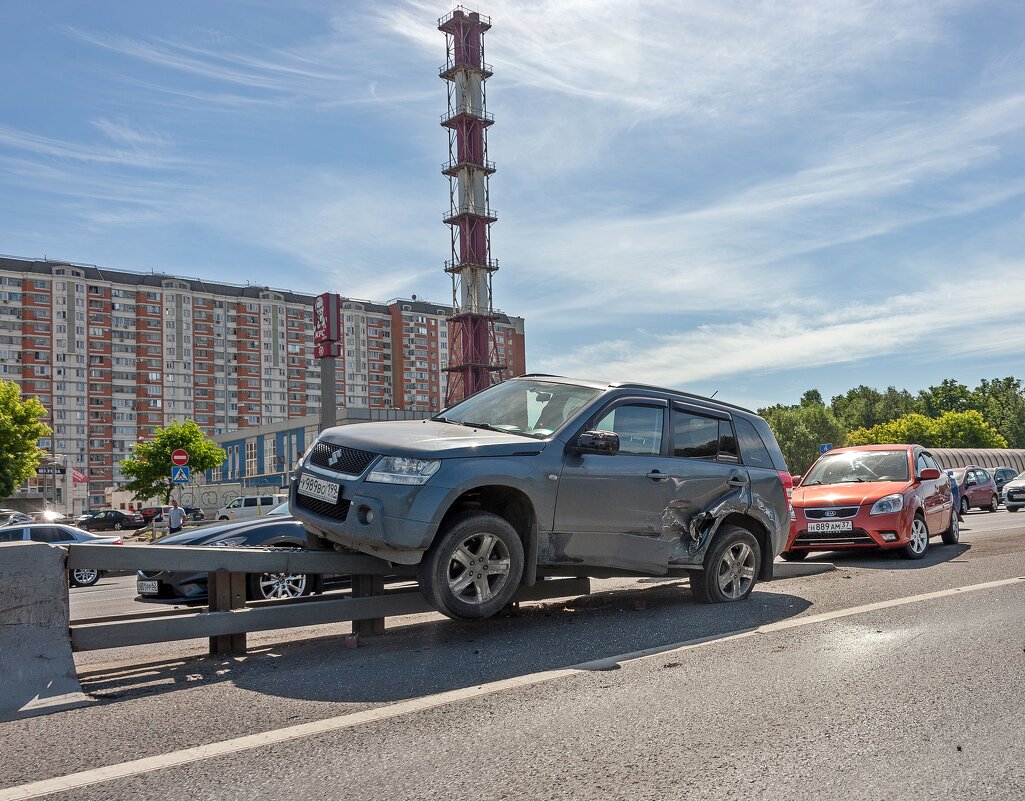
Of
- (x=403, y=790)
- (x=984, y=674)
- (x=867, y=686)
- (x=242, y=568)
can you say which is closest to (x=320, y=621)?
(x=242, y=568)

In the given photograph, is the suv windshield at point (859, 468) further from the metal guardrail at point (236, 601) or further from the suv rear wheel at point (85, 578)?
the suv rear wheel at point (85, 578)

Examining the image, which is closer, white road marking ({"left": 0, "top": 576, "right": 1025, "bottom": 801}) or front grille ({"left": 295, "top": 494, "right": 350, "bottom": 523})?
white road marking ({"left": 0, "top": 576, "right": 1025, "bottom": 801})

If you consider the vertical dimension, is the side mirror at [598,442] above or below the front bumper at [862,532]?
above

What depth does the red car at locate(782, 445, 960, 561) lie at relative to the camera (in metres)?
10.8

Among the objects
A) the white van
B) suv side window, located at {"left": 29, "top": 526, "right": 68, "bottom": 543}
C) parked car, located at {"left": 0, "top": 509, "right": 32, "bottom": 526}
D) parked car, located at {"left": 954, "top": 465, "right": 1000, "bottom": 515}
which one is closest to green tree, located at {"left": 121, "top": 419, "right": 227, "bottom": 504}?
the white van

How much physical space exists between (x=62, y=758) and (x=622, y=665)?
282cm

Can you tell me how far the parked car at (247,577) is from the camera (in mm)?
8211

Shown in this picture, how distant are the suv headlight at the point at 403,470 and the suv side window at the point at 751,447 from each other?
11.4 feet

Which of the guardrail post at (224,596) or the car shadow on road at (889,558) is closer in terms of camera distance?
the guardrail post at (224,596)

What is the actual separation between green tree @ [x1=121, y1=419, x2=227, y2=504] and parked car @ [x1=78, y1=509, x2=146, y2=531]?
9.69 meters

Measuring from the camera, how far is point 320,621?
5.45m

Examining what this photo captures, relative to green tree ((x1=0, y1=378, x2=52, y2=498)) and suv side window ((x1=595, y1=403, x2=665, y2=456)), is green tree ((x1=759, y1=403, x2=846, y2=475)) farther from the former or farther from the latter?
suv side window ((x1=595, y1=403, x2=665, y2=456))

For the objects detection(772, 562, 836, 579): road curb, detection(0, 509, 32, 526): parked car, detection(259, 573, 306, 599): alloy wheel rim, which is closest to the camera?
detection(259, 573, 306, 599): alloy wheel rim

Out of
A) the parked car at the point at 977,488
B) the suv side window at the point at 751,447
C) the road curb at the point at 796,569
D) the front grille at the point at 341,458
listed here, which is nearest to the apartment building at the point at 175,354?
the parked car at the point at 977,488
